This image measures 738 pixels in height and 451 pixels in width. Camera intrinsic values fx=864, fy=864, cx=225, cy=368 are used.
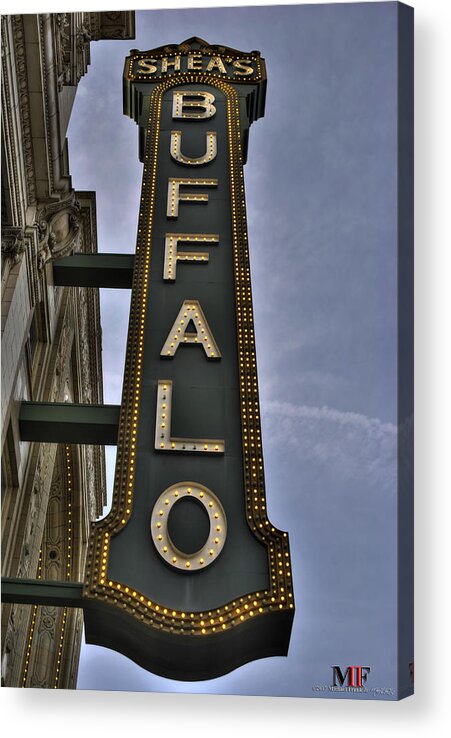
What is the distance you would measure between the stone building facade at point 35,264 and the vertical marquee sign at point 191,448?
54.9 inches

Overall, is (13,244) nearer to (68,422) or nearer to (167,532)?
(68,422)

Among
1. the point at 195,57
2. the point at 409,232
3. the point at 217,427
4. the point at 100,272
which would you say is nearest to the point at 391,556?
the point at 217,427

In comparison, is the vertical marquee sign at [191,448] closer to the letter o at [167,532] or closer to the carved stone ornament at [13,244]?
the letter o at [167,532]

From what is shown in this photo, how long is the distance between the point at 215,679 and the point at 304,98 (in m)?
8.00

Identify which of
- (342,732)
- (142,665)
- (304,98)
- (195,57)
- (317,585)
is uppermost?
(195,57)

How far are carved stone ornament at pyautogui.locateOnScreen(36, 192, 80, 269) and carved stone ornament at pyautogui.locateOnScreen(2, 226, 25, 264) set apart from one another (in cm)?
86

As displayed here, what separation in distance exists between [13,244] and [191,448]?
3532 mm

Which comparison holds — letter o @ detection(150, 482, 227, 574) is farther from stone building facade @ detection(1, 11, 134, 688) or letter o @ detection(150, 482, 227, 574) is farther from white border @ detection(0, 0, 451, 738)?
stone building facade @ detection(1, 11, 134, 688)

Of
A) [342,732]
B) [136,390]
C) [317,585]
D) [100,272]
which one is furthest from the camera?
[100,272]

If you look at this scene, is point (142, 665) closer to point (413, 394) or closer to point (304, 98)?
point (413, 394)

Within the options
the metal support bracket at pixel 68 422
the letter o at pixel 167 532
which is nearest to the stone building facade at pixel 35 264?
the metal support bracket at pixel 68 422

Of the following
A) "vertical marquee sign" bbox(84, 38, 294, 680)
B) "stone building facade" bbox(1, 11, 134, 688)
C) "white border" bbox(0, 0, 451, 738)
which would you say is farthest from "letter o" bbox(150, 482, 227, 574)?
"stone building facade" bbox(1, 11, 134, 688)

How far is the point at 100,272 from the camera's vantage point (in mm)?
13477

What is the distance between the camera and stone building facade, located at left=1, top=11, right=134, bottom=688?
1096 cm
